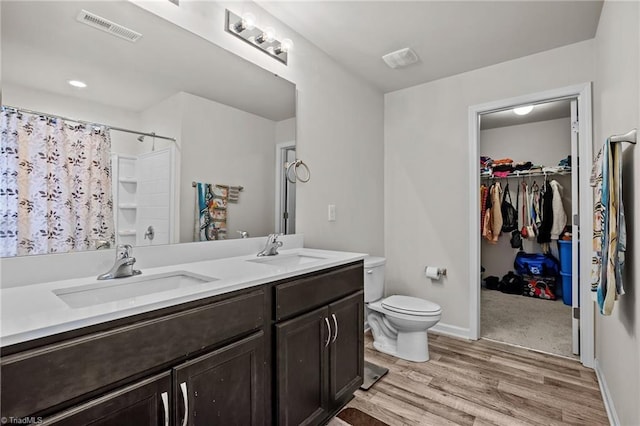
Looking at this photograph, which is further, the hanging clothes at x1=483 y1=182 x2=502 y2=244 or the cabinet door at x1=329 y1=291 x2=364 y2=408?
the hanging clothes at x1=483 y1=182 x2=502 y2=244

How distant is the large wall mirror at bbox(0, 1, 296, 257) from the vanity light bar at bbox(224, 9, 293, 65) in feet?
0.38

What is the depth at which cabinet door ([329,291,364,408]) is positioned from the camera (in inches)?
65.4

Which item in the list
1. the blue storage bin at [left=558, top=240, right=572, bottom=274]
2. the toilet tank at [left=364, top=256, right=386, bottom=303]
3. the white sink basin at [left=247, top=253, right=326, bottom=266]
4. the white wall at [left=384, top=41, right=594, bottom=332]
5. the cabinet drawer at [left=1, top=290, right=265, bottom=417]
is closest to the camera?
the cabinet drawer at [left=1, top=290, right=265, bottom=417]

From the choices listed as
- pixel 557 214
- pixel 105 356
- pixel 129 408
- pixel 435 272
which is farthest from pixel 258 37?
pixel 557 214

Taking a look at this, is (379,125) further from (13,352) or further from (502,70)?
(13,352)

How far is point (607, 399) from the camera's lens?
5.92ft

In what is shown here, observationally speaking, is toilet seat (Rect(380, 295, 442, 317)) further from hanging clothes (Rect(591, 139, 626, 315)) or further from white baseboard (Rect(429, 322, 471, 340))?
hanging clothes (Rect(591, 139, 626, 315))

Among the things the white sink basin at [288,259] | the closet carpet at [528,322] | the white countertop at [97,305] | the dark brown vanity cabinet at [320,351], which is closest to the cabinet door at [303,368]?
the dark brown vanity cabinet at [320,351]

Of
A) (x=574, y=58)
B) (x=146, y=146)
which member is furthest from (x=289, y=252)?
(x=574, y=58)

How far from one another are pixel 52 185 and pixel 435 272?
2796 mm

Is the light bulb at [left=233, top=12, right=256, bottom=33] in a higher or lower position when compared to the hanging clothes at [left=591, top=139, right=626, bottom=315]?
higher

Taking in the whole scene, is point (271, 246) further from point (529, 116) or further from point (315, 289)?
point (529, 116)

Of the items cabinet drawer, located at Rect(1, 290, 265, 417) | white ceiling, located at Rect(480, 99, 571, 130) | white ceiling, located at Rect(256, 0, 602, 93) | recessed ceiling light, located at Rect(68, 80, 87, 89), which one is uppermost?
white ceiling, located at Rect(480, 99, 571, 130)

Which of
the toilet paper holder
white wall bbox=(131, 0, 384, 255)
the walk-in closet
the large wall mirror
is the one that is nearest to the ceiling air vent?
the large wall mirror
